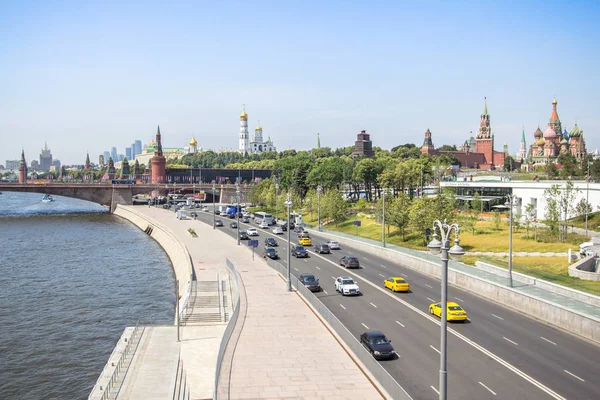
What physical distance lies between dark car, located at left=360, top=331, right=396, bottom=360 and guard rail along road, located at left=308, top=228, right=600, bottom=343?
10327mm

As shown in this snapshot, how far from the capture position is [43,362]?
32.5 m

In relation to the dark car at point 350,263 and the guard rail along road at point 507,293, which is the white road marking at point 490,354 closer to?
the guard rail along road at point 507,293

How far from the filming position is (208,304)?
38469mm

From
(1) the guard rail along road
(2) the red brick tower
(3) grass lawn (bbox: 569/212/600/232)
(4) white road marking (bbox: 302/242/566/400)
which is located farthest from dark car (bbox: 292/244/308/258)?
(2) the red brick tower

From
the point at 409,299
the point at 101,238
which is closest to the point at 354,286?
the point at 409,299

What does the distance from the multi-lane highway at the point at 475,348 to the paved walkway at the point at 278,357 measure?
2177 millimetres

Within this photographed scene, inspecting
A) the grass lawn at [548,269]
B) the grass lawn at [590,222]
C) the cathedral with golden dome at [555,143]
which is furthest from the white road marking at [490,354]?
the cathedral with golden dome at [555,143]

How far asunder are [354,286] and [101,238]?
59707 mm

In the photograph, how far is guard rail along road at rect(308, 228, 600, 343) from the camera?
28.9 metres

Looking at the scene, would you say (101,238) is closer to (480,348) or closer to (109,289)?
(109,289)

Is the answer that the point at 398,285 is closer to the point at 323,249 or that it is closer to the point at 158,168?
the point at 323,249

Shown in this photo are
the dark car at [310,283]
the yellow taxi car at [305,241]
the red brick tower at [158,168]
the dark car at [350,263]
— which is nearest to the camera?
the dark car at [310,283]

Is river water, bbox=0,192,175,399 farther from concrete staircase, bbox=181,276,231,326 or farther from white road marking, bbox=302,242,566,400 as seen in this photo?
white road marking, bbox=302,242,566,400

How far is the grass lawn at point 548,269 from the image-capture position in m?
34.6
